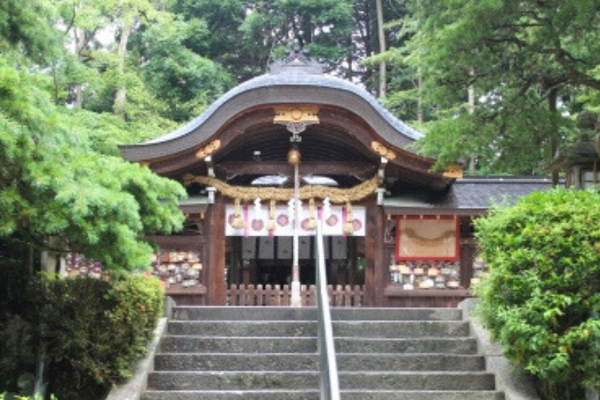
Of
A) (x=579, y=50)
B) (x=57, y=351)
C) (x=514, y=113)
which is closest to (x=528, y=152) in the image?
(x=514, y=113)

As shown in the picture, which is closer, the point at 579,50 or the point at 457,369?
the point at 457,369

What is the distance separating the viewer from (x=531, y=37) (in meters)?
8.24

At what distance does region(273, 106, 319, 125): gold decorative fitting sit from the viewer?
10.6 metres

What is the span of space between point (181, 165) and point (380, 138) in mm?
3002

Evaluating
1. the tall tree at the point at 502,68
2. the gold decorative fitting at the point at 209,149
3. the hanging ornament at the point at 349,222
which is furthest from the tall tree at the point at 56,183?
the hanging ornament at the point at 349,222

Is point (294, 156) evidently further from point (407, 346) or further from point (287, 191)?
point (407, 346)

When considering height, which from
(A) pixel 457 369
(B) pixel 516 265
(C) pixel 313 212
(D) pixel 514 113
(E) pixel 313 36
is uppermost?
(E) pixel 313 36

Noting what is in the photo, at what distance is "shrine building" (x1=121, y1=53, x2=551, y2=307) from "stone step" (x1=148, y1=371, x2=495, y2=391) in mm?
3679

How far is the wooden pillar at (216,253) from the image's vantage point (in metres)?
11.2

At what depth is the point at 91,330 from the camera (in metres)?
6.54

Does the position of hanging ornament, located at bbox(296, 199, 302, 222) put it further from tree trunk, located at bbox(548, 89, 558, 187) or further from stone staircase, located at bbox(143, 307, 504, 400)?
tree trunk, located at bbox(548, 89, 558, 187)

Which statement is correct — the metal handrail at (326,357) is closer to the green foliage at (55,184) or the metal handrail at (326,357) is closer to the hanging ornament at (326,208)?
the green foliage at (55,184)

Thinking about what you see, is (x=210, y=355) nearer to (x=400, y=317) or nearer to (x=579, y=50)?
(x=400, y=317)

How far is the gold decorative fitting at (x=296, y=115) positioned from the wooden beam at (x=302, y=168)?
1202 millimetres
